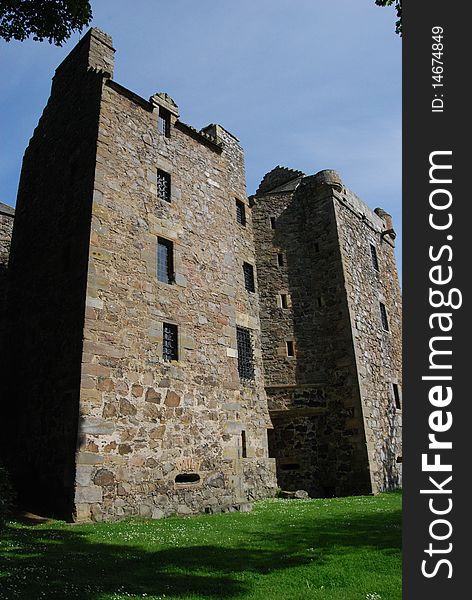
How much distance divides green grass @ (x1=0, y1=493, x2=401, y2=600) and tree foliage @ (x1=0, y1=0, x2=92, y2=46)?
27.7ft

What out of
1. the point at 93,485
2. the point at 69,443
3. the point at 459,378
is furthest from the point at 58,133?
the point at 459,378

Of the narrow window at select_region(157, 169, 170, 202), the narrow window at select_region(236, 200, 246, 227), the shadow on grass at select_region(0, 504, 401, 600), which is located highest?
the narrow window at select_region(236, 200, 246, 227)

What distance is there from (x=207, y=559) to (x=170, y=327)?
670 cm

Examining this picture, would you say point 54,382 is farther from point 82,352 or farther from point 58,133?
point 58,133

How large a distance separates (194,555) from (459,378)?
16.6ft

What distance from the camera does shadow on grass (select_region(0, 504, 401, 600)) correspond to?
18.0 feet

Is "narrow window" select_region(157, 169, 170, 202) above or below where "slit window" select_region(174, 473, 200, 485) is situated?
above

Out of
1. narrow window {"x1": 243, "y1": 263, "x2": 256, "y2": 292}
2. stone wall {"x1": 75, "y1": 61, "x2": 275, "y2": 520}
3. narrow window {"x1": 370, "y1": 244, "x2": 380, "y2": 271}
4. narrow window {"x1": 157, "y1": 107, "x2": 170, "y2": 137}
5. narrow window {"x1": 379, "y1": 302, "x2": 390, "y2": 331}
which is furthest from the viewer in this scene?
narrow window {"x1": 370, "y1": 244, "x2": 380, "y2": 271}

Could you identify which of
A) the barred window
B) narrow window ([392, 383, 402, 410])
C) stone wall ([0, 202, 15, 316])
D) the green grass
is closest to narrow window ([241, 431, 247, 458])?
the barred window

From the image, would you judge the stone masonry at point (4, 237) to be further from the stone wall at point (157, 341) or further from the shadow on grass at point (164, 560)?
the shadow on grass at point (164, 560)

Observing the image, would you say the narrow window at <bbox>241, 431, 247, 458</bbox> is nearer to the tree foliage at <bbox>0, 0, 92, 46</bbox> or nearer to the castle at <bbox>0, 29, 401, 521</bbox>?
the castle at <bbox>0, 29, 401, 521</bbox>

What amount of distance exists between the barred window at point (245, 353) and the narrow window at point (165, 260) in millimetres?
4314

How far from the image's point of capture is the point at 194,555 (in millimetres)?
7297

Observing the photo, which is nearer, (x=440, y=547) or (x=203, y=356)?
(x=440, y=547)
